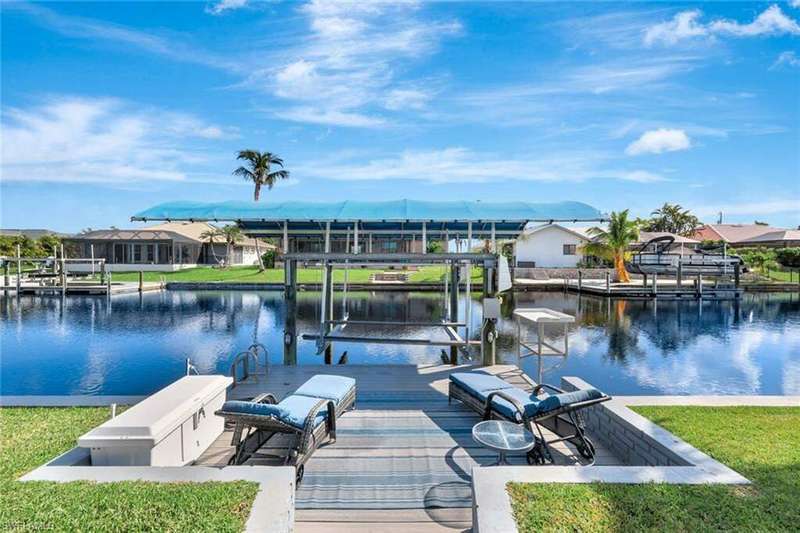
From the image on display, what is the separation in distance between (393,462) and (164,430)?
2.03 m

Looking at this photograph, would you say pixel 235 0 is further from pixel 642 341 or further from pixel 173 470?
pixel 642 341

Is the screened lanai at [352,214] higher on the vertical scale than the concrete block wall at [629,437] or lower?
higher

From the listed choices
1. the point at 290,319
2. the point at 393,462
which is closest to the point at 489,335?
the point at 290,319

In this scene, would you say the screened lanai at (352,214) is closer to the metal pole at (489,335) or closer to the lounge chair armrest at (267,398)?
the metal pole at (489,335)

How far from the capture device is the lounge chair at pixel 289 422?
379 cm

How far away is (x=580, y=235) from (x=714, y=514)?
43.0 metres

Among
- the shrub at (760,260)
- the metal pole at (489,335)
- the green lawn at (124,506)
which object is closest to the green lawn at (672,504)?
the green lawn at (124,506)

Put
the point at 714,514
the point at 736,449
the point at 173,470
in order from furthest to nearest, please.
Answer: the point at 736,449, the point at 173,470, the point at 714,514

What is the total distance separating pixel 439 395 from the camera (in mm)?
6250

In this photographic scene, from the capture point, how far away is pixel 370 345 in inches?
526

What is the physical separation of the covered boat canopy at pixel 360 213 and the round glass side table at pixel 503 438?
4.98 meters

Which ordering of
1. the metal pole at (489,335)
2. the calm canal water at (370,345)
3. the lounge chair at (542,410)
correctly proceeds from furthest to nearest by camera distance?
the calm canal water at (370,345), the metal pole at (489,335), the lounge chair at (542,410)

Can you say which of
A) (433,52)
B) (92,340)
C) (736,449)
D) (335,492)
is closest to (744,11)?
(433,52)

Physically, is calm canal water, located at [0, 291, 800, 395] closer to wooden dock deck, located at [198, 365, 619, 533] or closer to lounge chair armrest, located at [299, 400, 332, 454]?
wooden dock deck, located at [198, 365, 619, 533]
